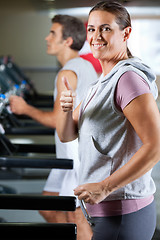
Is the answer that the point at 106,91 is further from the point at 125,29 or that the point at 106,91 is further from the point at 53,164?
the point at 53,164

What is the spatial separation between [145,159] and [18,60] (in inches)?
285

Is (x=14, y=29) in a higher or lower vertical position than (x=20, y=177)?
higher

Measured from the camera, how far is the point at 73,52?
5.65ft

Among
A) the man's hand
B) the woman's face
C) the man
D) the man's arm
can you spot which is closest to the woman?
the woman's face

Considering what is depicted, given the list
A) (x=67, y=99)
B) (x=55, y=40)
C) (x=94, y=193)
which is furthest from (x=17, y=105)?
(x=94, y=193)

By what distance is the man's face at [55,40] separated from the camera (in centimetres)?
171

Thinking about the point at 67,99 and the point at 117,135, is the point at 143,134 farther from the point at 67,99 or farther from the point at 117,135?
the point at 67,99

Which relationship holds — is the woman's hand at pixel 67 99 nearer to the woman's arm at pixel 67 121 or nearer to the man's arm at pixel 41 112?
the woman's arm at pixel 67 121

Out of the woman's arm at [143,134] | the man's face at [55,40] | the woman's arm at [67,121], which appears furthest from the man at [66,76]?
the woman's arm at [143,134]

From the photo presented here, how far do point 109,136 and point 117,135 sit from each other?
23 mm

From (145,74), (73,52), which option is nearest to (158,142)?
(145,74)

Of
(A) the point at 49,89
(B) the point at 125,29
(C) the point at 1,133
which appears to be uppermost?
(B) the point at 125,29

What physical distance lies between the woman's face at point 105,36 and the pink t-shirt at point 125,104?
0.35 feet

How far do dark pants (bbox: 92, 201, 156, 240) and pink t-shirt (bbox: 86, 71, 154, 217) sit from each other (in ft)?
0.04
